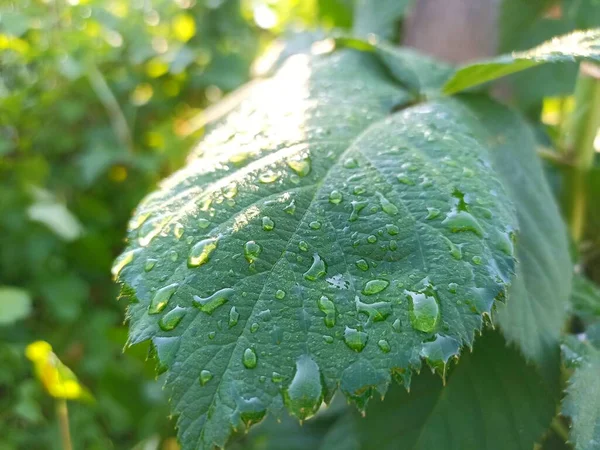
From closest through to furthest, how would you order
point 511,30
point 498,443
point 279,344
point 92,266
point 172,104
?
point 279,344, point 498,443, point 511,30, point 92,266, point 172,104

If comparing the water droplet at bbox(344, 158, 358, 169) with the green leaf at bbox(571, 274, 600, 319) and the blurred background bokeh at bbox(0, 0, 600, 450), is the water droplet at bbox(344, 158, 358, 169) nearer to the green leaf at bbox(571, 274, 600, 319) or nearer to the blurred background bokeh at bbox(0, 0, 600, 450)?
the green leaf at bbox(571, 274, 600, 319)

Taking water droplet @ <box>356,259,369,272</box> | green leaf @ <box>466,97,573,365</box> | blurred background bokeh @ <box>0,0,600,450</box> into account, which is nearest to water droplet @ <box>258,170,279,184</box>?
water droplet @ <box>356,259,369,272</box>

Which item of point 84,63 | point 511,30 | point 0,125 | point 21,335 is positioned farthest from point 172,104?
point 511,30

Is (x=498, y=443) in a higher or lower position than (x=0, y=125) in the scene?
lower

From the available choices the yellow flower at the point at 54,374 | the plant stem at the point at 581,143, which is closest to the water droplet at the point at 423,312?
the plant stem at the point at 581,143

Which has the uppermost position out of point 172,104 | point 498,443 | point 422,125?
point 422,125

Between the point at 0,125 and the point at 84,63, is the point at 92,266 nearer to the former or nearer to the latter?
the point at 0,125

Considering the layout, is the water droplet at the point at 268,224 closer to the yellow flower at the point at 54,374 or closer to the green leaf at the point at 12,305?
the yellow flower at the point at 54,374
